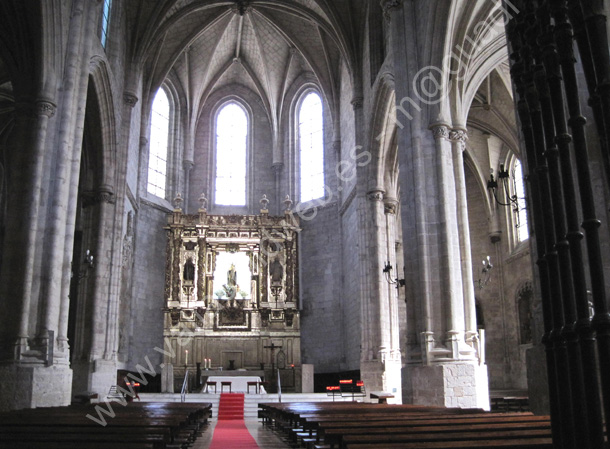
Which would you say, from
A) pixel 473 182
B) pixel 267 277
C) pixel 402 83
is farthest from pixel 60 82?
pixel 473 182

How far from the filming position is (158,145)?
28688mm

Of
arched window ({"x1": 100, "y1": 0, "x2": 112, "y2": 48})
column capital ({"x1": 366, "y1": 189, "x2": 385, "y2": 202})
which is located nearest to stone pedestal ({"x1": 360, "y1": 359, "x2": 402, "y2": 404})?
column capital ({"x1": 366, "y1": 189, "x2": 385, "y2": 202})

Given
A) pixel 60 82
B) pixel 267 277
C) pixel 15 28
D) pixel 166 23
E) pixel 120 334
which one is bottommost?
pixel 120 334

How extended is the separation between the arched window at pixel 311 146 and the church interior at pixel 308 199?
123 millimetres

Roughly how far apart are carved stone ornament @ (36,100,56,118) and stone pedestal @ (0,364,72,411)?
543 centimetres

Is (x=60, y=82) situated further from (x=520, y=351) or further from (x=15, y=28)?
(x=520, y=351)

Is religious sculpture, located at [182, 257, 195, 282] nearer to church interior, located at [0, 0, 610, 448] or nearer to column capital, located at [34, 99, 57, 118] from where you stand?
church interior, located at [0, 0, 610, 448]

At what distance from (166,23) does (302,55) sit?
6739 millimetres

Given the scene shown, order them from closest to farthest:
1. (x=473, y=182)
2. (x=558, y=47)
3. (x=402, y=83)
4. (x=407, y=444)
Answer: (x=558, y=47), (x=407, y=444), (x=402, y=83), (x=473, y=182)

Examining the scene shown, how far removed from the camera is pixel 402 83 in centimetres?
1574

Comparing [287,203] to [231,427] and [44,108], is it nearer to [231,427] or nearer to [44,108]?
[231,427]

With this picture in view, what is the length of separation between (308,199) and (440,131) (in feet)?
47.6

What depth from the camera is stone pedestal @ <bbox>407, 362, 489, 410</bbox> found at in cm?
1300

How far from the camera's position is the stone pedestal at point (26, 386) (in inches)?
459
